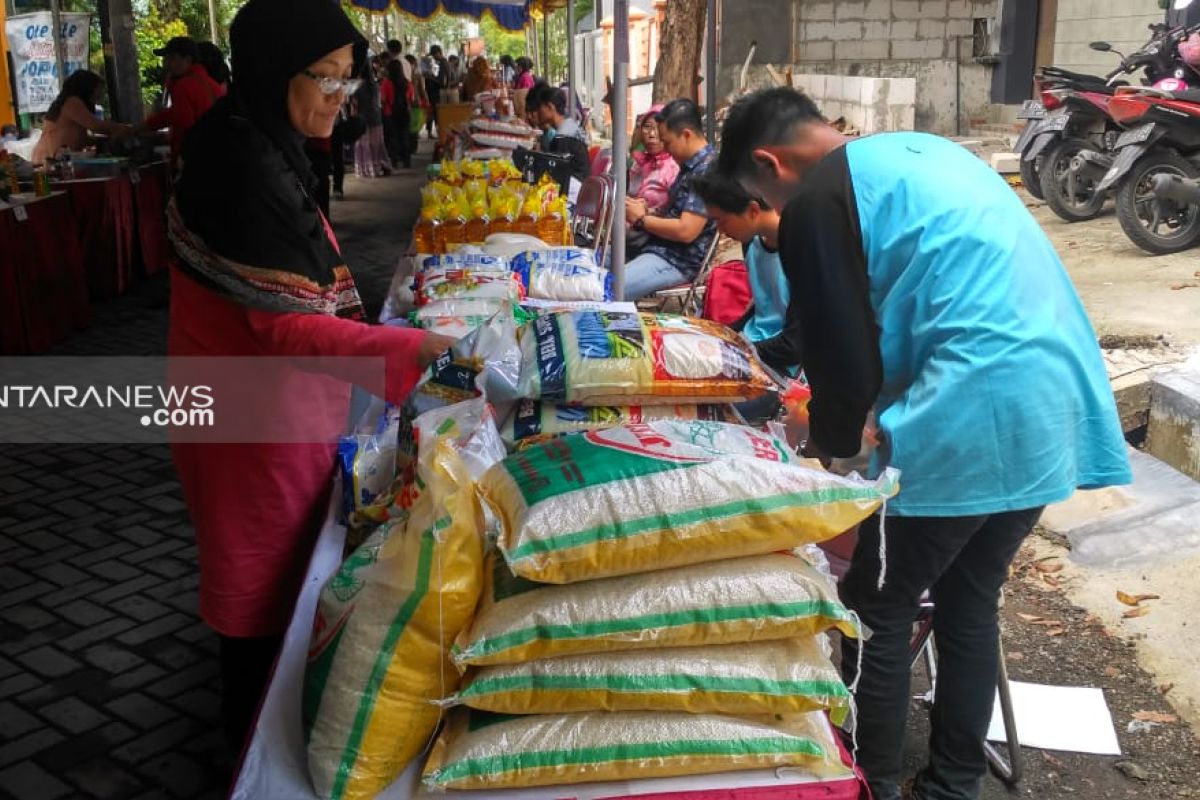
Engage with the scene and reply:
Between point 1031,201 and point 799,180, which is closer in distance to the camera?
point 799,180

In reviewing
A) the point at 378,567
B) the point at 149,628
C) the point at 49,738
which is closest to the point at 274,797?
the point at 378,567

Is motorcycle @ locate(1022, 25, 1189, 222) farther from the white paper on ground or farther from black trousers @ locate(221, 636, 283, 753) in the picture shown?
black trousers @ locate(221, 636, 283, 753)

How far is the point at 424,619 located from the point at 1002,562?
1.31 m

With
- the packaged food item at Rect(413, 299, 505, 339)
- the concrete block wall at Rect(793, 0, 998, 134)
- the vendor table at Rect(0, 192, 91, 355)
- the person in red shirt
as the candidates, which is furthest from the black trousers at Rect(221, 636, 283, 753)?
the concrete block wall at Rect(793, 0, 998, 134)

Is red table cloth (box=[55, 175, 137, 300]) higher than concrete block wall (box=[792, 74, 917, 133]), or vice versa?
concrete block wall (box=[792, 74, 917, 133])

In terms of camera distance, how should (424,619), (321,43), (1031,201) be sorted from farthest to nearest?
(1031,201) → (321,43) → (424,619)

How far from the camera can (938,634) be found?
92.4 inches

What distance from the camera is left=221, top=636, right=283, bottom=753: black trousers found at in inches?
86.8

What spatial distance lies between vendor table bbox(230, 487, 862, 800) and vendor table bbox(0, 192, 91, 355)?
5.20m

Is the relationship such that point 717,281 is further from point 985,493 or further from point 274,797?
point 274,797

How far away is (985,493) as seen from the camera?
6.61ft

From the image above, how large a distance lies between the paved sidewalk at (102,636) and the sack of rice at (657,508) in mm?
1599

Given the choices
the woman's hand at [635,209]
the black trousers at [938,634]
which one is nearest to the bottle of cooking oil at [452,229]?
the woman's hand at [635,209]

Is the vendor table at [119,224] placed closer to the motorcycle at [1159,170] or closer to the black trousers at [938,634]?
the black trousers at [938,634]
